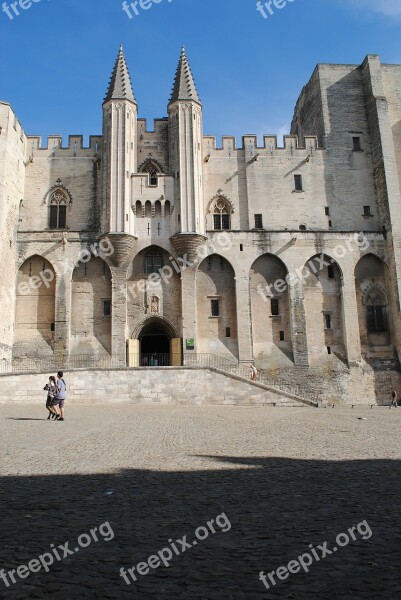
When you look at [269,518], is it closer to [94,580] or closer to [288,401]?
[94,580]

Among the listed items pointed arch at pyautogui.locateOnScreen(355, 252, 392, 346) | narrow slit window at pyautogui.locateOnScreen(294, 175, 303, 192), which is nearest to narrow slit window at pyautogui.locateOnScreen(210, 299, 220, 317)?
pointed arch at pyautogui.locateOnScreen(355, 252, 392, 346)

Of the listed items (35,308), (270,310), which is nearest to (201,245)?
(270,310)

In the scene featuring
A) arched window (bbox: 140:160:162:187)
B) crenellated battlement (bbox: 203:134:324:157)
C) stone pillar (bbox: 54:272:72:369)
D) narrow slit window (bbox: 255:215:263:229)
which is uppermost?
crenellated battlement (bbox: 203:134:324:157)

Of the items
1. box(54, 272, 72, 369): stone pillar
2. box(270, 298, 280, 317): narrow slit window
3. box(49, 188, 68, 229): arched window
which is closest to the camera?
box(54, 272, 72, 369): stone pillar

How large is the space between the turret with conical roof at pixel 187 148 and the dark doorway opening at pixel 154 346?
6283 millimetres

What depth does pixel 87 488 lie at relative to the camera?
21.6 ft

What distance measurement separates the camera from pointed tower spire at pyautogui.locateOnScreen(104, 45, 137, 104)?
32.7 metres

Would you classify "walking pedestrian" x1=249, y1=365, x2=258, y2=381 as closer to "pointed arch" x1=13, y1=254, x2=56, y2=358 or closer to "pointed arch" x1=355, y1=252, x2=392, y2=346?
"pointed arch" x1=355, y1=252, x2=392, y2=346

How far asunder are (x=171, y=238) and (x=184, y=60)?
12094mm

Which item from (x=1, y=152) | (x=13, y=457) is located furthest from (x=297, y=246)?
(x=13, y=457)

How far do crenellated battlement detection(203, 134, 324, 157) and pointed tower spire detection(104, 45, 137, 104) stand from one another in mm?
5517

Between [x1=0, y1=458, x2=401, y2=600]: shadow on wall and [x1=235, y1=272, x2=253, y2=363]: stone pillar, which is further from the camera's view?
[x1=235, y1=272, x2=253, y2=363]: stone pillar

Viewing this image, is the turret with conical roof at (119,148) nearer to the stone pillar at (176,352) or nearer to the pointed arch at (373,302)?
the stone pillar at (176,352)

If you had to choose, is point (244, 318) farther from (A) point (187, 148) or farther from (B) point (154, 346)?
(A) point (187, 148)
